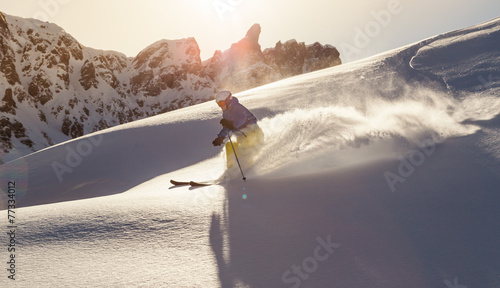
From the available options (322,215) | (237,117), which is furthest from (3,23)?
(322,215)

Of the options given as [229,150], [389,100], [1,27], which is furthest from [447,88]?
[1,27]

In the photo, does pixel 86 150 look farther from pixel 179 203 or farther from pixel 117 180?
pixel 179 203

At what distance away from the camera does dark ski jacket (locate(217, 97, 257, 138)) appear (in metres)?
6.44

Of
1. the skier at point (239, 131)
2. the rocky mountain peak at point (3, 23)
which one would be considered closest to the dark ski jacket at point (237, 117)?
the skier at point (239, 131)

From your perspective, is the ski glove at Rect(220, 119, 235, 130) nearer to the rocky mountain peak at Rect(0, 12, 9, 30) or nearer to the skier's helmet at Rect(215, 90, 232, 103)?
the skier's helmet at Rect(215, 90, 232, 103)

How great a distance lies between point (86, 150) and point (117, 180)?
2562mm

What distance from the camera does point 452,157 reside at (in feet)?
14.5

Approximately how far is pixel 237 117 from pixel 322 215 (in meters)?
3.56

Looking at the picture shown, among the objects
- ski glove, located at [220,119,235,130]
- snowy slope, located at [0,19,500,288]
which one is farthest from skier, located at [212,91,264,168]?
snowy slope, located at [0,19,500,288]

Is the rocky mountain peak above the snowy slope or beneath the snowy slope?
above

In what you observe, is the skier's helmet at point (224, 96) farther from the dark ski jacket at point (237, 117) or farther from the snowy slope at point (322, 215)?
the snowy slope at point (322, 215)

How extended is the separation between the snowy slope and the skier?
10.1 inches

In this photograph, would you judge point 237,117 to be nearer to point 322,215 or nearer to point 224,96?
point 224,96

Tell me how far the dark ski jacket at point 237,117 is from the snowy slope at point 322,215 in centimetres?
70
